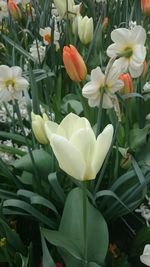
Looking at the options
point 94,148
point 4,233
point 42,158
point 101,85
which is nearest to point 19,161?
point 42,158

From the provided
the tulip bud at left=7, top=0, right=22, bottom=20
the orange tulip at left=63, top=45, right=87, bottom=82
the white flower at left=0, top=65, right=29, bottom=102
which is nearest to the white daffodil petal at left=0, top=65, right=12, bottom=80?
the white flower at left=0, top=65, right=29, bottom=102

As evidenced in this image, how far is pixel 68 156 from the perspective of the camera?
2.37 ft

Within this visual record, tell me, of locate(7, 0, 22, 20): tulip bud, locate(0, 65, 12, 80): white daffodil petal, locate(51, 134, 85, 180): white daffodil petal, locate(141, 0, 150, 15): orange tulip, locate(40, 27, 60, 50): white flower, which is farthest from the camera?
locate(7, 0, 22, 20): tulip bud

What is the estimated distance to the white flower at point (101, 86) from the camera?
95 centimetres

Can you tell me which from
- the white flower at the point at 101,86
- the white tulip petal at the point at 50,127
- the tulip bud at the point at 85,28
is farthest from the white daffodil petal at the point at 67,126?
the tulip bud at the point at 85,28

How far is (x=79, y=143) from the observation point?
2.41 feet

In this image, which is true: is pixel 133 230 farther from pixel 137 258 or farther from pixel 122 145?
pixel 122 145

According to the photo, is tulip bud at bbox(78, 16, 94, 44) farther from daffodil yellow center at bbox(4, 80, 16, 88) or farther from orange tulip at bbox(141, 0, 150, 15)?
daffodil yellow center at bbox(4, 80, 16, 88)

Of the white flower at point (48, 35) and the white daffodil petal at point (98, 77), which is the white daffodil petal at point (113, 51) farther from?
the white flower at point (48, 35)

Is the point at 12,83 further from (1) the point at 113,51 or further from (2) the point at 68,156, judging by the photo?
(2) the point at 68,156

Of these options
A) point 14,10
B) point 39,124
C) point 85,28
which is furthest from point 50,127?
point 14,10

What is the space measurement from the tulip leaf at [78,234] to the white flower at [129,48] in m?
0.28

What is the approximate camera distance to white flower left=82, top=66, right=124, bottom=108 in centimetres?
95

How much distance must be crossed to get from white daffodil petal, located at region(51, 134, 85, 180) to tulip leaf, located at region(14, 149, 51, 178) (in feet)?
1.22
